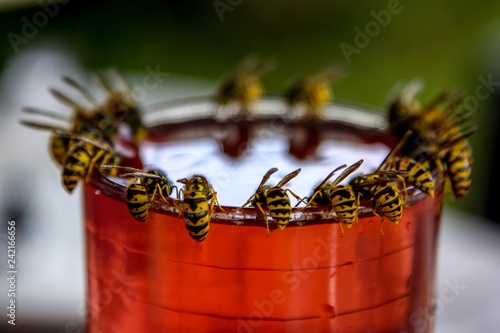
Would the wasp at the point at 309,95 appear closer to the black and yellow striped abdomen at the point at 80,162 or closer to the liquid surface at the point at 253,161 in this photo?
the liquid surface at the point at 253,161

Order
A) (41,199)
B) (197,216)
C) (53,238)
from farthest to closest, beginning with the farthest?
(41,199)
(53,238)
(197,216)

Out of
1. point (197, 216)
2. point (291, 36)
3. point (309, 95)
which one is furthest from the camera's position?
point (291, 36)

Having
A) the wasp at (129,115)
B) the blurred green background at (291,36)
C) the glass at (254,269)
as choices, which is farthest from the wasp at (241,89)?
the blurred green background at (291,36)

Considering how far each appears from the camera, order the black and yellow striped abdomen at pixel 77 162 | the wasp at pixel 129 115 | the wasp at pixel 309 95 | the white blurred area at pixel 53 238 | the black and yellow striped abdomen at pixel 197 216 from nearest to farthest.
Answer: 1. the black and yellow striped abdomen at pixel 197 216
2. the black and yellow striped abdomen at pixel 77 162
3. the wasp at pixel 129 115
4. the wasp at pixel 309 95
5. the white blurred area at pixel 53 238

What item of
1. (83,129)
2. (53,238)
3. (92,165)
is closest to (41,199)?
(53,238)

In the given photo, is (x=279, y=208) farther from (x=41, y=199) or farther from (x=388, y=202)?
(x=41, y=199)

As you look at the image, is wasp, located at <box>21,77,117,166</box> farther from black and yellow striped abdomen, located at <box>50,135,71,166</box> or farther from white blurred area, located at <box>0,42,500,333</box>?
white blurred area, located at <box>0,42,500,333</box>

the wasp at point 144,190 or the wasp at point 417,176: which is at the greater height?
the wasp at point 417,176
